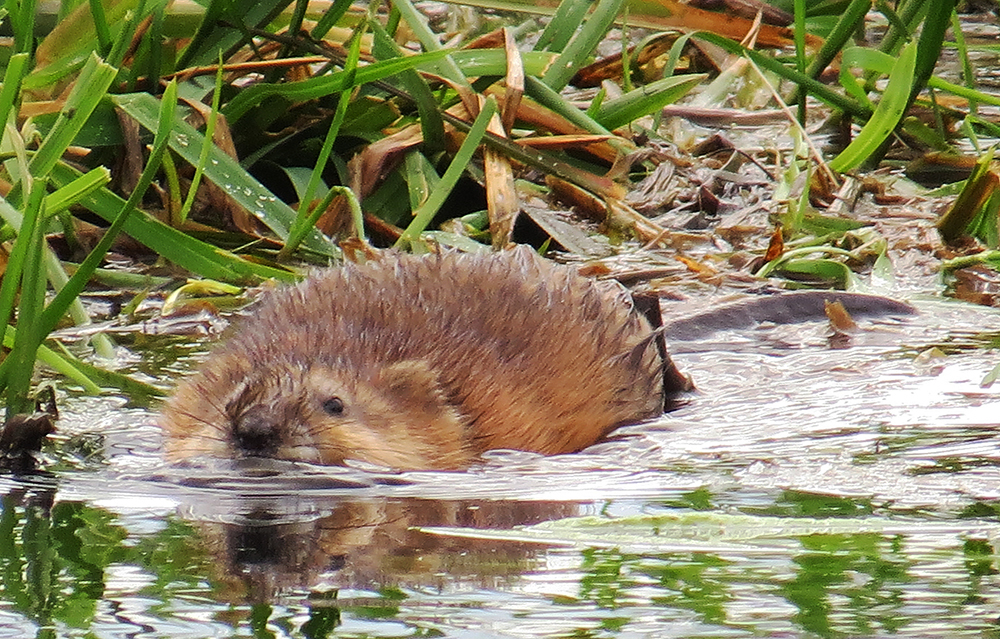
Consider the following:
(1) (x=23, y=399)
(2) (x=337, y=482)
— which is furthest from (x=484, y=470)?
(1) (x=23, y=399)

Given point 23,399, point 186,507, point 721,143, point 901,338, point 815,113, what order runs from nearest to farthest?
point 186,507 → point 23,399 → point 901,338 → point 721,143 → point 815,113

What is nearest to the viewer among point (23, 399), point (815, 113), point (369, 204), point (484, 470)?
point (23, 399)

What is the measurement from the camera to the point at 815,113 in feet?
21.3

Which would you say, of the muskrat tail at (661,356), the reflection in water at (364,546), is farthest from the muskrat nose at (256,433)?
the muskrat tail at (661,356)

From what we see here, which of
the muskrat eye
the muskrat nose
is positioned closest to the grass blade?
the muskrat eye

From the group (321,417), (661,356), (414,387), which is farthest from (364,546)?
(661,356)

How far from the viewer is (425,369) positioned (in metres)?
3.45

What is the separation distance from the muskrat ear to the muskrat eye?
0.13 metres

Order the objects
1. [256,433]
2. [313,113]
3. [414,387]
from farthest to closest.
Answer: [313,113] → [414,387] → [256,433]

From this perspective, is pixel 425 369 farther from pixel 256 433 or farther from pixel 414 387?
pixel 256 433

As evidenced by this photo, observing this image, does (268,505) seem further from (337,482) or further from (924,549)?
(924,549)

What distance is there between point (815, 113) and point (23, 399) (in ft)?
13.9

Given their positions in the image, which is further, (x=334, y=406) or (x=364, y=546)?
(x=334, y=406)

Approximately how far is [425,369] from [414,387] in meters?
0.06
